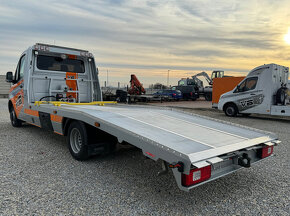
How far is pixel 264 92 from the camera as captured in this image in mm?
10875

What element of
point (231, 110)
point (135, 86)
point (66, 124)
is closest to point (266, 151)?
point (66, 124)

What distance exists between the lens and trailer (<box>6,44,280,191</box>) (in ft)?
8.46

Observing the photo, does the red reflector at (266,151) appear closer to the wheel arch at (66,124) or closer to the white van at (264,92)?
the wheel arch at (66,124)

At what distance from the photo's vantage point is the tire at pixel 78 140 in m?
4.02

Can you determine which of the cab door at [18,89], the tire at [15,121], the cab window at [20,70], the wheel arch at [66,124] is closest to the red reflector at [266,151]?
the wheel arch at [66,124]

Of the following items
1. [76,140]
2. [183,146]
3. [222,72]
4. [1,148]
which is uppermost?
[222,72]

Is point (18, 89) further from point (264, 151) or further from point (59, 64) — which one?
point (264, 151)

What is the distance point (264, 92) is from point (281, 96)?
29.0 inches

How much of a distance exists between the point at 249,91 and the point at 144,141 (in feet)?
33.9

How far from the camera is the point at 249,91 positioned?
11.5m

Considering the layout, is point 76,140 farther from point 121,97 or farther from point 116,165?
point 121,97

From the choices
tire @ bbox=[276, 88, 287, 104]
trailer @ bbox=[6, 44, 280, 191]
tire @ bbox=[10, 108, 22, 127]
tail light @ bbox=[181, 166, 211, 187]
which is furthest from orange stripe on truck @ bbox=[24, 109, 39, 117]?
tire @ bbox=[276, 88, 287, 104]

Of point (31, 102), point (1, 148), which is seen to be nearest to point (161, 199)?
point (1, 148)

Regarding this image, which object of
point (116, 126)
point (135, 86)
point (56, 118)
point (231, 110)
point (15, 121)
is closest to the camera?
point (116, 126)
